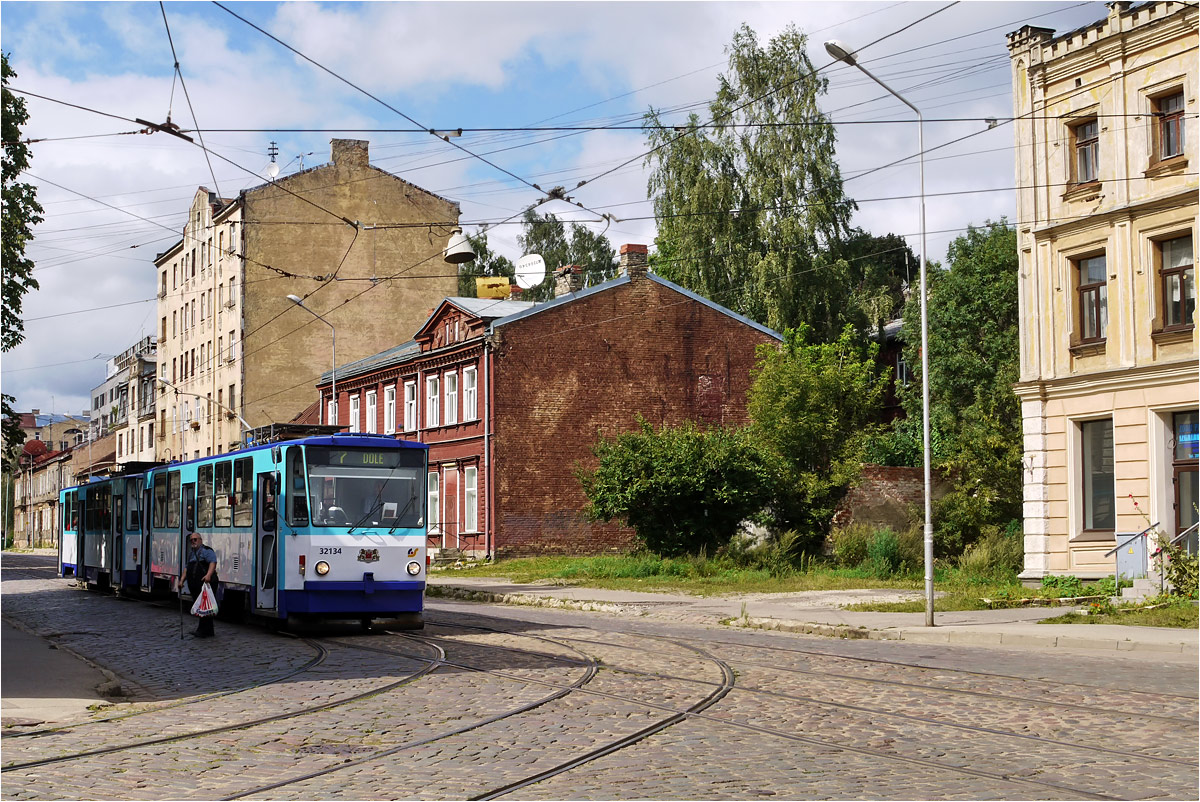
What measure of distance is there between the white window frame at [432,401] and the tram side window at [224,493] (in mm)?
23168

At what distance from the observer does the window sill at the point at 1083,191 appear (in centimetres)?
2653

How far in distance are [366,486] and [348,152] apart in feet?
147

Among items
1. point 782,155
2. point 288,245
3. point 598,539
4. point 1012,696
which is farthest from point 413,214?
point 1012,696

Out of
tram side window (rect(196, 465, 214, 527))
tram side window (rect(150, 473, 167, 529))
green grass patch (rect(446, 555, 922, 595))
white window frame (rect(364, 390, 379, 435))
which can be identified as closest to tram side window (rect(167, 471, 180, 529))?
tram side window (rect(150, 473, 167, 529))

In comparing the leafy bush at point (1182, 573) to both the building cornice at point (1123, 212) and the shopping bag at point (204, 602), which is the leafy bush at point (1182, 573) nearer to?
the building cornice at point (1123, 212)

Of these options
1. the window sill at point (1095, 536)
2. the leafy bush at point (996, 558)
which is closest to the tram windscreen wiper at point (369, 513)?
the window sill at point (1095, 536)

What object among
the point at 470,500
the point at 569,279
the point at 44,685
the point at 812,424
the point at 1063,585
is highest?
the point at 569,279

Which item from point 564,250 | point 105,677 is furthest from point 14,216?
point 564,250

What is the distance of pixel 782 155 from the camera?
49375mm

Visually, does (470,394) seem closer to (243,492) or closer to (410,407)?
(410,407)

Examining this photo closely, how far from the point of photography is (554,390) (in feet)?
143

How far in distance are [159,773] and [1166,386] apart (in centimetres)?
2128

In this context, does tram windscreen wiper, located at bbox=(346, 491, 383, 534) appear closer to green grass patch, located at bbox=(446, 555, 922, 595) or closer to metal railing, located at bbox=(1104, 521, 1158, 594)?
green grass patch, located at bbox=(446, 555, 922, 595)

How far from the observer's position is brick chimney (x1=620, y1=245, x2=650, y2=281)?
44.9 meters
